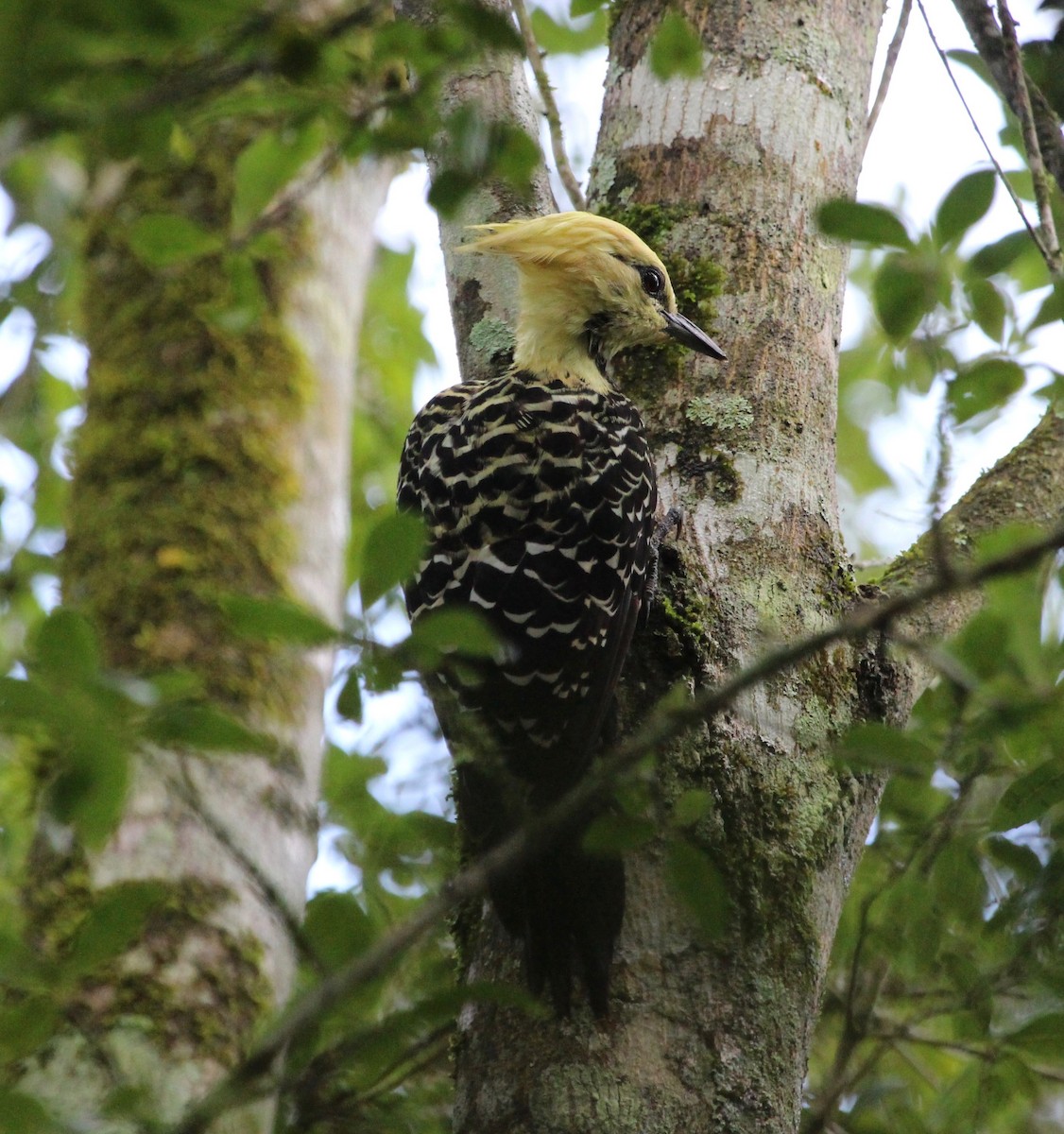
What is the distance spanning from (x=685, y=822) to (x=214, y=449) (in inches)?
141

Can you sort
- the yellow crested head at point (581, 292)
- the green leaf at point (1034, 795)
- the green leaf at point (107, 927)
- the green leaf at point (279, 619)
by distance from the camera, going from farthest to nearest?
the yellow crested head at point (581, 292) < the green leaf at point (1034, 795) < the green leaf at point (107, 927) < the green leaf at point (279, 619)

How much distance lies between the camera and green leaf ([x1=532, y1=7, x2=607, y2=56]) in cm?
671

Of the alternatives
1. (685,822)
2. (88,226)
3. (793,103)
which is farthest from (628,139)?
(88,226)

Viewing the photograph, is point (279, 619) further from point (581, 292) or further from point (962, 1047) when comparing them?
point (581, 292)

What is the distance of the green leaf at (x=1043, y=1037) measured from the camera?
240cm

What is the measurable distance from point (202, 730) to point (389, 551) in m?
0.32

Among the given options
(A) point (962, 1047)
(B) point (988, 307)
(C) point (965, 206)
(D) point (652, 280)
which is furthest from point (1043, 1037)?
(D) point (652, 280)

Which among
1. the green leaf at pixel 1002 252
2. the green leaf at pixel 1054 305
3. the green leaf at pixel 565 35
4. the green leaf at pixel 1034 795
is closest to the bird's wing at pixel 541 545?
the green leaf at pixel 1034 795

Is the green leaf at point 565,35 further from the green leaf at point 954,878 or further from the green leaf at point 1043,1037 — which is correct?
the green leaf at point 1043,1037

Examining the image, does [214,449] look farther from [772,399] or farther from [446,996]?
[446,996]

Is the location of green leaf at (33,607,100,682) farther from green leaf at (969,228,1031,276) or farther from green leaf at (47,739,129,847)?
green leaf at (969,228,1031,276)

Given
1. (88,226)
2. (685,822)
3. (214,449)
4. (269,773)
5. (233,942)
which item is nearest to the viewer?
(685,822)

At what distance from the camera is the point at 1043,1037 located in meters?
2.41

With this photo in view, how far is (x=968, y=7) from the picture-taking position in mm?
2510
